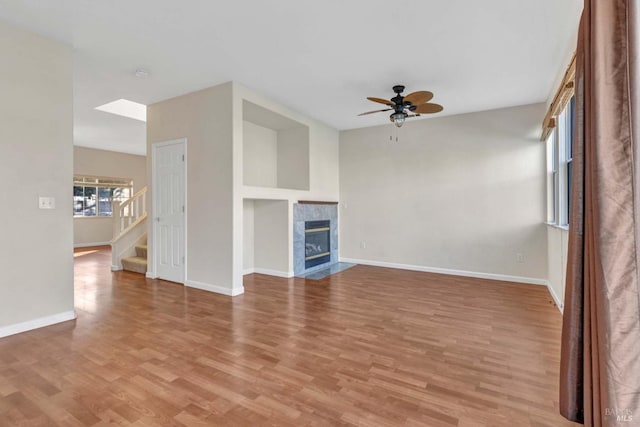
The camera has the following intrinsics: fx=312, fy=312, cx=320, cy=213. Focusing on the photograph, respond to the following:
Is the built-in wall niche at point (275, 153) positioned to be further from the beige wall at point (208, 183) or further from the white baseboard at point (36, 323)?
the white baseboard at point (36, 323)

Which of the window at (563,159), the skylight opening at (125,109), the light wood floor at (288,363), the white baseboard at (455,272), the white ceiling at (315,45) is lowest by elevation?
the light wood floor at (288,363)

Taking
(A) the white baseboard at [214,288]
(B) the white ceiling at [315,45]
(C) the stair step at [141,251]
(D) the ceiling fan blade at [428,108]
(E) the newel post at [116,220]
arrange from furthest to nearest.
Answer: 1. (E) the newel post at [116,220]
2. (C) the stair step at [141,251]
3. (A) the white baseboard at [214,288]
4. (D) the ceiling fan blade at [428,108]
5. (B) the white ceiling at [315,45]

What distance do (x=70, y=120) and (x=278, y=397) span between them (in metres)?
3.33

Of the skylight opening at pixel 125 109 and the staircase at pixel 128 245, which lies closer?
the skylight opening at pixel 125 109

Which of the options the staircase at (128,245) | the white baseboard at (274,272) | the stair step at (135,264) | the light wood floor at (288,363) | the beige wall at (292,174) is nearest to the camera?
the light wood floor at (288,363)

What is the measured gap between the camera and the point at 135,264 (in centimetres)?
542

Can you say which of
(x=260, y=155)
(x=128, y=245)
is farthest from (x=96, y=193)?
(x=260, y=155)

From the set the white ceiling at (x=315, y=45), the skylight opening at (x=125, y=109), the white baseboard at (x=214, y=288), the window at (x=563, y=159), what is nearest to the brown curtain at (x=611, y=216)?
the white ceiling at (x=315, y=45)

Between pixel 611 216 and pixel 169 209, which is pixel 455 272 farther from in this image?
pixel 169 209

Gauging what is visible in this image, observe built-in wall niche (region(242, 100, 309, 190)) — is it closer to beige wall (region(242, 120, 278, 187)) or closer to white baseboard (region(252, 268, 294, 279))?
beige wall (region(242, 120, 278, 187))

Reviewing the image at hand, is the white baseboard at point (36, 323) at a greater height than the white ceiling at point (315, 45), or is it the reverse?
the white ceiling at point (315, 45)

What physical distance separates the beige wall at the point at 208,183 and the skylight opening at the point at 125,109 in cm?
154

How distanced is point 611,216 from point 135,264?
6106 mm

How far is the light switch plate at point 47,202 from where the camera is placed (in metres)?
2.97
